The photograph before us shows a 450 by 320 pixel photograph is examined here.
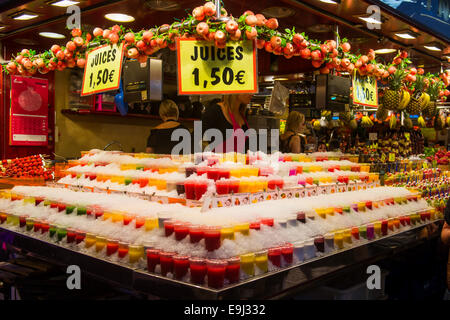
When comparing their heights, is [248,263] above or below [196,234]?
below

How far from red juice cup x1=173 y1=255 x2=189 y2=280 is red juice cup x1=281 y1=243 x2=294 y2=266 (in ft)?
1.73

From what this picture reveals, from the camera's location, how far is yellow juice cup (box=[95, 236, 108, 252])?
233cm

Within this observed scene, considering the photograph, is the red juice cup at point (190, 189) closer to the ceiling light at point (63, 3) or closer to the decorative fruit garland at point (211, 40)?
the decorative fruit garland at point (211, 40)

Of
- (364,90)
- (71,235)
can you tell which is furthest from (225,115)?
(71,235)

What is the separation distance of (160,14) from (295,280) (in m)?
3.86

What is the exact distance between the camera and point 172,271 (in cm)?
197

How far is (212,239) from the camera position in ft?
6.38

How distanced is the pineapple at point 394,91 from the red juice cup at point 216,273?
450 centimetres

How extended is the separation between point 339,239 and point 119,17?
388 cm

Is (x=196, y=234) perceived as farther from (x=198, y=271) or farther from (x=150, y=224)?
(x=150, y=224)

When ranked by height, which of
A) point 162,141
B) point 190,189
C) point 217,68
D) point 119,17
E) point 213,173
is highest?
point 119,17

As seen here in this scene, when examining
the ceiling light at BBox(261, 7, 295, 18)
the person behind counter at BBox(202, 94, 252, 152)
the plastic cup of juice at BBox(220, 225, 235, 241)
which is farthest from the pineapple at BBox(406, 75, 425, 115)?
the plastic cup of juice at BBox(220, 225, 235, 241)

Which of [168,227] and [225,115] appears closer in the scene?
[168,227]

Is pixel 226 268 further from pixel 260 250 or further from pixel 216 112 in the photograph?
pixel 216 112
